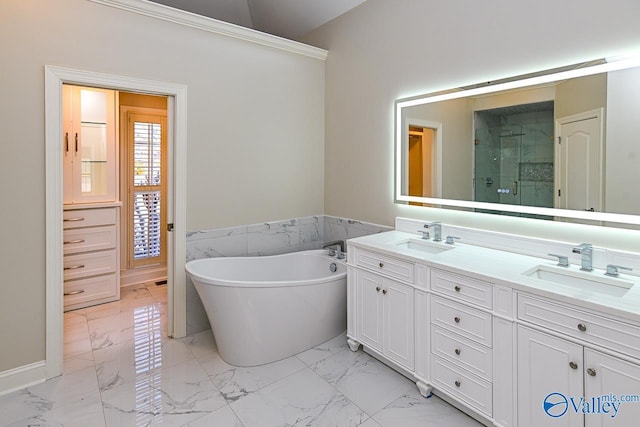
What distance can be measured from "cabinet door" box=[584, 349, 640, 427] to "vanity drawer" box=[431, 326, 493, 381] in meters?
0.42

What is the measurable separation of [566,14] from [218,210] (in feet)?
9.11

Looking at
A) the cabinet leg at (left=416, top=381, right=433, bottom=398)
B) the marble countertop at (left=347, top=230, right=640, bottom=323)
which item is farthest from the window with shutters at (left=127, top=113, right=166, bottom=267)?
the cabinet leg at (left=416, top=381, right=433, bottom=398)

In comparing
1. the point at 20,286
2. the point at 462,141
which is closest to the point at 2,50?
the point at 20,286

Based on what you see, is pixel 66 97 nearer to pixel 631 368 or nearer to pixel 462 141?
pixel 462 141

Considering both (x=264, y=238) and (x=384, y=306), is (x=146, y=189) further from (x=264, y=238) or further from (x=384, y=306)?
(x=384, y=306)

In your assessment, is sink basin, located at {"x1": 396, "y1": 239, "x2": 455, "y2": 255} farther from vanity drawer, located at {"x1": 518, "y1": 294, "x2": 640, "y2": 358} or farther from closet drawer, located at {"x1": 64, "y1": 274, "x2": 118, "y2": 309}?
closet drawer, located at {"x1": 64, "y1": 274, "x2": 118, "y2": 309}

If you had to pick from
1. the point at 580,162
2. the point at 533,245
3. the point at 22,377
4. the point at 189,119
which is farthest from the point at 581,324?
the point at 22,377

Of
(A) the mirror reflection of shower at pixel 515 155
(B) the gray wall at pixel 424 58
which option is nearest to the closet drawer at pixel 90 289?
(B) the gray wall at pixel 424 58

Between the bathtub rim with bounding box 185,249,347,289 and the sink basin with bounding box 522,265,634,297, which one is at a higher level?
the sink basin with bounding box 522,265,634,297

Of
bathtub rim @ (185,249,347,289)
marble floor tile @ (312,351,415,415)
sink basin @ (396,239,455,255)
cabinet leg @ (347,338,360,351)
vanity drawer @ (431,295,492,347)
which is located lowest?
marble floor tile @ (312,351,415,415)

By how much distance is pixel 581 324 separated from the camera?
1.46 metres

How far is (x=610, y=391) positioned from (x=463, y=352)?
633 millimetres

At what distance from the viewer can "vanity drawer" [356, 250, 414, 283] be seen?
7.18 ft

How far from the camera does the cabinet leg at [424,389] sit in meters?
2.12
